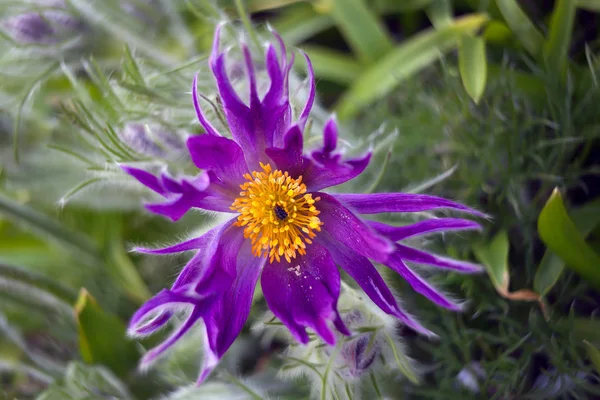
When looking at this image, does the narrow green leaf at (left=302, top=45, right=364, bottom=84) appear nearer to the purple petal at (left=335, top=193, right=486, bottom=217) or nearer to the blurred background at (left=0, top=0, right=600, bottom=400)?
the blurred background at (left=0, top=0, right=600, bottom=400)

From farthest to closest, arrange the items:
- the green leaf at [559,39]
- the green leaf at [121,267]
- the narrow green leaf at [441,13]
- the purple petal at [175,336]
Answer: the green leaf at [121,267]
the narrow green leaf at [441,13]
the green leaf at [559,39]
the purple petal at [175,336]

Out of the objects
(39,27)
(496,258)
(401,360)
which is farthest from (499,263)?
(39,27)

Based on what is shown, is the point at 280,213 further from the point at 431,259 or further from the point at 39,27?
the point at 39,27

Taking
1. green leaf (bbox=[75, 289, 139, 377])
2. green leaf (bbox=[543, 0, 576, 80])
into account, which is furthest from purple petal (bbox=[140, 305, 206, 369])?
green leaf (bbox=[543, 0, 576, 80])

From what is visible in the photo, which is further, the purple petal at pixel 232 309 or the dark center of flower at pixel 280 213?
the dark center of flower at pixel 280 213

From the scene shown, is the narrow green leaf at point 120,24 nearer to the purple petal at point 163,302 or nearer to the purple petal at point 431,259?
the purple petal at point 163,302

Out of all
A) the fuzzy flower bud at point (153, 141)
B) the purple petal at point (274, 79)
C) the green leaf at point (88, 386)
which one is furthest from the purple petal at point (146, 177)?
the green leaf at point (88, 386)

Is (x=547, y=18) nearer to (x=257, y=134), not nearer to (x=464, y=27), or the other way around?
(x=464, y=27)
